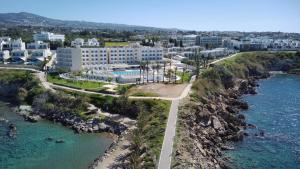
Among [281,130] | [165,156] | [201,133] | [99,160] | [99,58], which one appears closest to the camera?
[165,156]

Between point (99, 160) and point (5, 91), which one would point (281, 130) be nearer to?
point (99, 160)

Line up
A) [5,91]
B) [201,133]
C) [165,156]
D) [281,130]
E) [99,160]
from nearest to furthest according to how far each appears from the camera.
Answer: [165,156], [99,160], [201,133], [281,130], [5,91]

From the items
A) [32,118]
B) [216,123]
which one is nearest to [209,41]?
[216,123]

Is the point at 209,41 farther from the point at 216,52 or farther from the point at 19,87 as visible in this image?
the point at 19,87

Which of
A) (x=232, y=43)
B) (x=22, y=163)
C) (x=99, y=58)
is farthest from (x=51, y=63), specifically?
(x=232, y=43)

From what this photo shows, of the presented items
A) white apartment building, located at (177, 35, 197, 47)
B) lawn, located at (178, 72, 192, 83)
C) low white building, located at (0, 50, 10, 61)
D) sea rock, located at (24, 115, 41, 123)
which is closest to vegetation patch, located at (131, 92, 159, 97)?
lawn, located at (178, 72, 192, 83)

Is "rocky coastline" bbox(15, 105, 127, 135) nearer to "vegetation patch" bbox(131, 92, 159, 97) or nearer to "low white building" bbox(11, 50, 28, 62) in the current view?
"vegetation patch" bbox(131, 92, 159, 97)

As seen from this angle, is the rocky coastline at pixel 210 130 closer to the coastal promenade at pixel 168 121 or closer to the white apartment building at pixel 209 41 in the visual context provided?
the coastal promenade at pixel 168 121

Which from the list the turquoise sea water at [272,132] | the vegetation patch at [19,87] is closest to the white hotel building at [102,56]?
the vegetation patch at [19,87]
